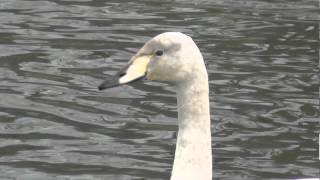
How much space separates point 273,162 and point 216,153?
21.9 inches

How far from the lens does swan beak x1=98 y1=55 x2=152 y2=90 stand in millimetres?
6691

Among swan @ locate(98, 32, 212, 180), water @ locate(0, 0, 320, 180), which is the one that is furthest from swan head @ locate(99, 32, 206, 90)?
water @ locate(0, 0, 320, 180)

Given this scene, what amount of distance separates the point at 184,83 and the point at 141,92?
560 centimetres

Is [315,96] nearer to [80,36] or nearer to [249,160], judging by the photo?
[249,160]

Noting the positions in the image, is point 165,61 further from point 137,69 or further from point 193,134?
point 193,134

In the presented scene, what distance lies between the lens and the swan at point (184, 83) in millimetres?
6602

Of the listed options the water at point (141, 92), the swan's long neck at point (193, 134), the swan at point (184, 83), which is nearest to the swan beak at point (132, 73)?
the swan at point (184, 83)

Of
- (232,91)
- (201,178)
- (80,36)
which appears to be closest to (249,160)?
(232,91)

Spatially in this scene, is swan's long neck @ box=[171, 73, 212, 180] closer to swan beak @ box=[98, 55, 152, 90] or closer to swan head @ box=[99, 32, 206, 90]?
swan head @ box=[99, 32, 206, 90]

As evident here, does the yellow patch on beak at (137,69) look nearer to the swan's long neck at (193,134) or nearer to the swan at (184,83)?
the swan at (184,83)

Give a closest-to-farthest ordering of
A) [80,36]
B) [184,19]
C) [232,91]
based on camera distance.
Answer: [232,91] → [80,36] → [184,19]

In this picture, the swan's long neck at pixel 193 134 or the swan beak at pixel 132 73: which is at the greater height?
the swan beak at pixel 132 73

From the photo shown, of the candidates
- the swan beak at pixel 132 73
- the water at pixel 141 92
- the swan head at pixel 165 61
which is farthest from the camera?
the water at pixel 141 92

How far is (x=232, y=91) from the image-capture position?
40.5 feet
